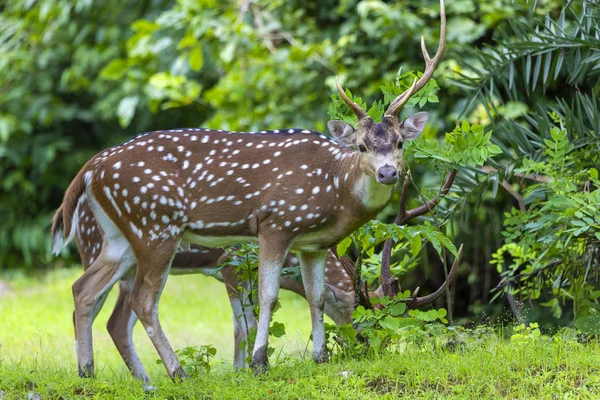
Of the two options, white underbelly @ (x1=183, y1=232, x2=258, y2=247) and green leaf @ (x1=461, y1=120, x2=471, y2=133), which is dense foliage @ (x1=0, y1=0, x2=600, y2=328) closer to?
green leaf @ (x1=461, y1=120, x2=471, y2=133)

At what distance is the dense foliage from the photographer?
21.8 feet

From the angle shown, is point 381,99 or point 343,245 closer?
point 343,245

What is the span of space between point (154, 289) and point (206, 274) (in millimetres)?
1454

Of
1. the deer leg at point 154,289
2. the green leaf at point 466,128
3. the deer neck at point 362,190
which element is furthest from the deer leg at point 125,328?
the green leaf at point 466,128

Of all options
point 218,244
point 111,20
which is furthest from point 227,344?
point 111,20

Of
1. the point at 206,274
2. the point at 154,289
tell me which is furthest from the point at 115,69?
the point at 154,289

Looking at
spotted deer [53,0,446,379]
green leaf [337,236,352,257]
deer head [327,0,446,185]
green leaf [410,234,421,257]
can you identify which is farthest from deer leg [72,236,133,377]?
green leaf [410,234,421,257]

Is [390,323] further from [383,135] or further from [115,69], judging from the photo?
[115,69]

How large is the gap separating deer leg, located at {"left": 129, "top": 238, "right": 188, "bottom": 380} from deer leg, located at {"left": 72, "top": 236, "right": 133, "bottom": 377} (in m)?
0.43

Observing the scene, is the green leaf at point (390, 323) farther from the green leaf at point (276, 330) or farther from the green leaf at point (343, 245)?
the green leaf at point (276, 330)

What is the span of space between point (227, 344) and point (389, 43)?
3853mm

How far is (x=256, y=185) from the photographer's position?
6.12 meters

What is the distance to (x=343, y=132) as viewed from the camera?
233 inches

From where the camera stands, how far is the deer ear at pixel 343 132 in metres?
5.89
